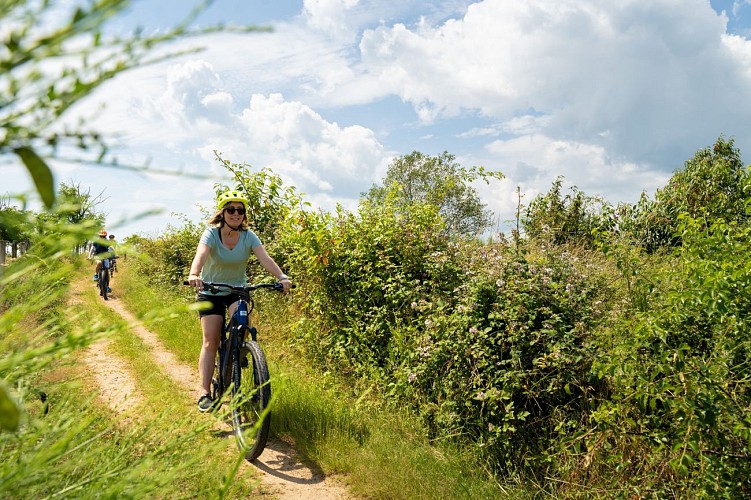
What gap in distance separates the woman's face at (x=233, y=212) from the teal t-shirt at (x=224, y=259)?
0.18m

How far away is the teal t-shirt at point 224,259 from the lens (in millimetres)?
5473

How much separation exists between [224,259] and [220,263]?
0.20 ft

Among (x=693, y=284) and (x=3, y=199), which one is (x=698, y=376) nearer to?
(x=693, y=284)

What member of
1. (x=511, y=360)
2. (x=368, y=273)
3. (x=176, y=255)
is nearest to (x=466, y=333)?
(x=511, y=360)

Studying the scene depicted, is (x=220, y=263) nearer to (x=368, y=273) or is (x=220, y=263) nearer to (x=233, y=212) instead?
(x=233, y=212)

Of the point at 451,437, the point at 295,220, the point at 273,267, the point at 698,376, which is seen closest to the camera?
the point at 698,376

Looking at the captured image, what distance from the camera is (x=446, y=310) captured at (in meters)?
6.08

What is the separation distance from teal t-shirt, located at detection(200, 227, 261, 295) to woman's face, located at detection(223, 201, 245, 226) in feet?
0.58

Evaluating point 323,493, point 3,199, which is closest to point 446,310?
point 323,493

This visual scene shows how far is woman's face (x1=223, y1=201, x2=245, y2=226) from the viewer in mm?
5449

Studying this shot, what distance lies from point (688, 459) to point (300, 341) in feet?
17.8

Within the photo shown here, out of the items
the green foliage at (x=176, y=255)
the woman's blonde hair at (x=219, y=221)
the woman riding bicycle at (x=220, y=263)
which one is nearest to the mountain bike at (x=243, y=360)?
the woman riding bicycle at (x=220, y=263)

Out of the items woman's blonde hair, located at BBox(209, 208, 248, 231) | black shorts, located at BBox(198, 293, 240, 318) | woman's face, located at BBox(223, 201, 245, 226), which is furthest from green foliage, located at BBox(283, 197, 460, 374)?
woman's face, located at BBox(223, 201, 245, 226)

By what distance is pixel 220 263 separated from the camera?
5.51m
